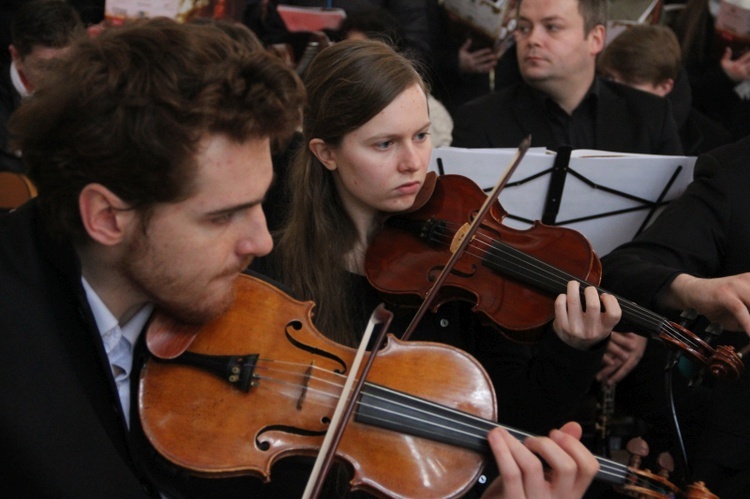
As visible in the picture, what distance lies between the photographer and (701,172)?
1805mm

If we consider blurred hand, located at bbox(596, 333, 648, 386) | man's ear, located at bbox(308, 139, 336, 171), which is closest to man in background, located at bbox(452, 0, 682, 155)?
blurred hand, located at bbox(596, 333, 648, 386)

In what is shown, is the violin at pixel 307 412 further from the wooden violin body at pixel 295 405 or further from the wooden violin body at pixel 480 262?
the wooden violin body at pixel 480 262

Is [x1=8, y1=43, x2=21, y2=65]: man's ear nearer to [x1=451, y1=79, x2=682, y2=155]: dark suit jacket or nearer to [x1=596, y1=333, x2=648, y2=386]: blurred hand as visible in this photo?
[x1=451, y1=79, x2=682, y2=155]: dark suit jacket

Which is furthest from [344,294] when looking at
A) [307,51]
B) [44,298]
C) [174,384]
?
[307,51]

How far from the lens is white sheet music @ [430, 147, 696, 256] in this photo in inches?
81.9

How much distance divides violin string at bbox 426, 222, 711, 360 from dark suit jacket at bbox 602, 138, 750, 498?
0.31 ft

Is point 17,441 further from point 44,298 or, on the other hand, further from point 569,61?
point 569,61

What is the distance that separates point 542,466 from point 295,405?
38 centimetres

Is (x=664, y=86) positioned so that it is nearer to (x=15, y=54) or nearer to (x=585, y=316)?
(x=585, y=316)

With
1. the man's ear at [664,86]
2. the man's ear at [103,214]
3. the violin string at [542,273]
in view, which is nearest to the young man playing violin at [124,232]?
the man's ear at [103,214]

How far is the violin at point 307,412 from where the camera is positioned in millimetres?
1177

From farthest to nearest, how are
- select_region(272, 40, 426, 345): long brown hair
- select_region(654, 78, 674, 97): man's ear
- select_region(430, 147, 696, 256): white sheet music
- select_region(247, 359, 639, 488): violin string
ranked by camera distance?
select_region(654, 78, 674, 97): man's ear → select_region(430, 147, 696, 256): white sheet music → select_region(272, 40, 426, 345): long brown hair → select_region(247, 359, 639, 488): violin string

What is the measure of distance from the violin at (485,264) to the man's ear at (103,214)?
2.16 feet

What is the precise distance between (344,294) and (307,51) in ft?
5.22
